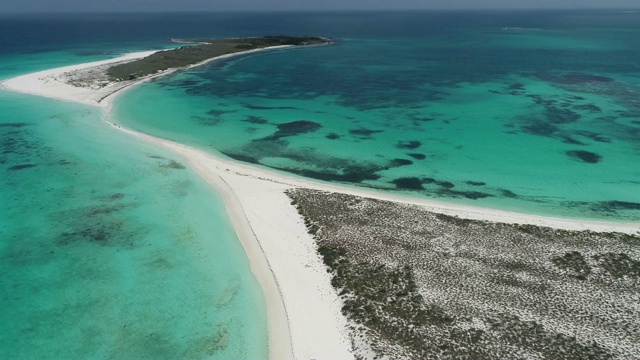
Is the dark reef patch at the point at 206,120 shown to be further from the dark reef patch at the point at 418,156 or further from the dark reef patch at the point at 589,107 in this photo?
the dark reef patch at the point at 589,107

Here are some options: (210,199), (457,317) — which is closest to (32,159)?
(210,199)

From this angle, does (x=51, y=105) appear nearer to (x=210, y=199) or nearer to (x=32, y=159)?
(x=32, y=159)

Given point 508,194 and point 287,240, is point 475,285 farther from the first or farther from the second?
point 508,194

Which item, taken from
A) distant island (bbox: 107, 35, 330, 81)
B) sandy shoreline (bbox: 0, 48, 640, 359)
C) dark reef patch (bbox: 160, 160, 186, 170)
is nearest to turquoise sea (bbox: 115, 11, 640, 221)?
sandy shoreline (bbox: 0, 48, 640, 359)

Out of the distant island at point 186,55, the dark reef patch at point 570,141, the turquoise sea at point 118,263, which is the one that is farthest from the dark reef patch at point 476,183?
the distant island at point 186,55

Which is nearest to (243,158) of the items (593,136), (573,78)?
(593,136)

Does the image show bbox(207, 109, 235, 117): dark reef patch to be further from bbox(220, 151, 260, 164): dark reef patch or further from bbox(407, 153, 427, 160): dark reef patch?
A: bbox(407, 153, 427, 160): dark reef patch
